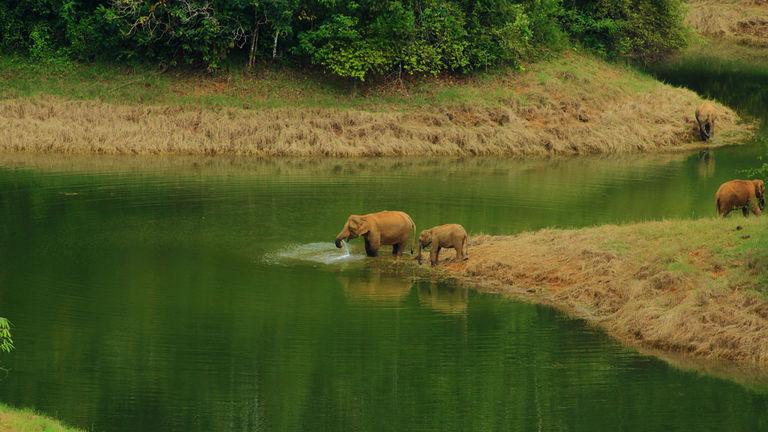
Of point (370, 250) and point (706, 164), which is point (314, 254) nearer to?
point (370, 250)

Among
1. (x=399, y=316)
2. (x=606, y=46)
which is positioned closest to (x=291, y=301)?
(x=399, y=316)

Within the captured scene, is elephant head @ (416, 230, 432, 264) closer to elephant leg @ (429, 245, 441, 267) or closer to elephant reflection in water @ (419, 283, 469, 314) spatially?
elephant leg @ (429, 245, 441, 267)

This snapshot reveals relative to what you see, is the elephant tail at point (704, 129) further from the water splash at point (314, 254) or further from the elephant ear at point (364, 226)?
the elephant ear at point (364, 226)

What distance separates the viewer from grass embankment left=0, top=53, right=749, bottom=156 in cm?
4275

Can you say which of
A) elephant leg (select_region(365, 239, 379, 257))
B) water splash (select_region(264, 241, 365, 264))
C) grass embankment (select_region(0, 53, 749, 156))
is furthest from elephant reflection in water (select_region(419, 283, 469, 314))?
grass embankment (select_region(0, 53, 749, 156))

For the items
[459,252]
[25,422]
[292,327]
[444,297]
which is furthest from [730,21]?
[25,422]

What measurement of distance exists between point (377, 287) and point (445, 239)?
1.82 meters

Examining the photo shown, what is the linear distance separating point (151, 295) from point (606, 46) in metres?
35.0

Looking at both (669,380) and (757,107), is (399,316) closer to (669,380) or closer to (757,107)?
(669,380)

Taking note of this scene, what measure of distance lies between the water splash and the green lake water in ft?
0.21

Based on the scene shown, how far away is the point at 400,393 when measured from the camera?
61.7 ft

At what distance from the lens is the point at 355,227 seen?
2650cm

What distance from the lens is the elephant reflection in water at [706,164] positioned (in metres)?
40.2

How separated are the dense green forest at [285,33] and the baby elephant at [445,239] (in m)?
20.5
